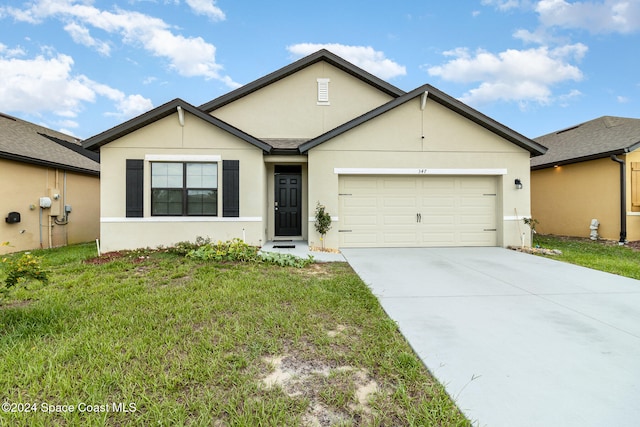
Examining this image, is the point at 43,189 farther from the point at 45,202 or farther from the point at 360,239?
the point at 360,239

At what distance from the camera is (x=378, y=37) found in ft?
46.5

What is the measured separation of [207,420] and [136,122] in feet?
27.8

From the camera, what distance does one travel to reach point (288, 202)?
10125mm

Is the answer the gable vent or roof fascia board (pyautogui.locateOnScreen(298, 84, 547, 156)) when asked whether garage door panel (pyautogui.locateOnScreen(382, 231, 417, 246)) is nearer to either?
roof fascia board (pyautogui.locateOnScreen(298, 84, 547, 156))

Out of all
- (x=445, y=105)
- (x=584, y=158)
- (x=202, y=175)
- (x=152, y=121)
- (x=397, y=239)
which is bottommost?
(x=397, y=239)

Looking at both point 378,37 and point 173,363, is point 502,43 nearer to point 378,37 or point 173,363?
point 378,37

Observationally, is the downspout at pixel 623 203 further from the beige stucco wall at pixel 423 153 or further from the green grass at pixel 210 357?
the green grass at pixel 210 357

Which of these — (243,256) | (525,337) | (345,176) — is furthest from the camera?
(345,176)

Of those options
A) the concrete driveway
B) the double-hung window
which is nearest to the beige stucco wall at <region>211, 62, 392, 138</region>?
the double-hung window

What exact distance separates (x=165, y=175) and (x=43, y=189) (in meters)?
5.38

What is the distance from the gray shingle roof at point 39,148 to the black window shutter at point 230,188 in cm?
660

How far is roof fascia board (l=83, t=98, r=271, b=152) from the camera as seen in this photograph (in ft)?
A: 26.2

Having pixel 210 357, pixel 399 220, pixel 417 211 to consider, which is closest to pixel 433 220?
pixel 417 211

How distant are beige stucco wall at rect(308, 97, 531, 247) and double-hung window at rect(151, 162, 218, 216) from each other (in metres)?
2.98
